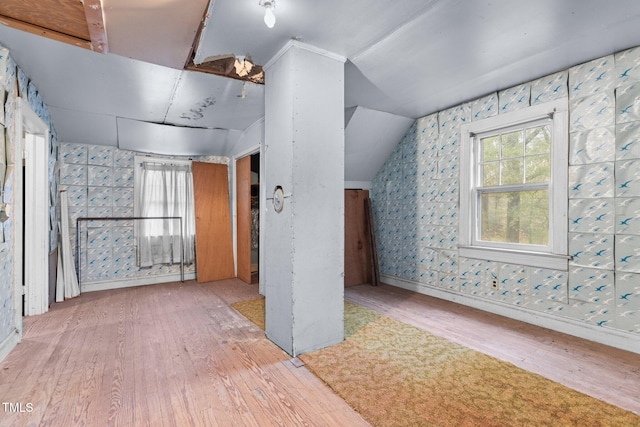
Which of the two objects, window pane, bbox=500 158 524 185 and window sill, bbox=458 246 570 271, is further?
window pane, bbox=500 158 524 185

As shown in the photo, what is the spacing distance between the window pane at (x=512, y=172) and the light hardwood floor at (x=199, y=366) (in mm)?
1457

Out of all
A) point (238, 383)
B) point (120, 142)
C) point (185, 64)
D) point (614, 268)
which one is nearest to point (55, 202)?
point (120, 142)

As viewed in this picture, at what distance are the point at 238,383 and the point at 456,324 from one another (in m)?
2.14

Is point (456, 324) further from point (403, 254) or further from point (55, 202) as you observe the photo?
point (55, 202)

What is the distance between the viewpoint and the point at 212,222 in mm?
5012

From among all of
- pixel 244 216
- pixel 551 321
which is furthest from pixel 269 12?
pixel 551 321

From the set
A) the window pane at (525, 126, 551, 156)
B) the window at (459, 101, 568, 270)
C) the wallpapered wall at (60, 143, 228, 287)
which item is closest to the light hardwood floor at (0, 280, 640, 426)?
the window at (459, 101, 568, 270)

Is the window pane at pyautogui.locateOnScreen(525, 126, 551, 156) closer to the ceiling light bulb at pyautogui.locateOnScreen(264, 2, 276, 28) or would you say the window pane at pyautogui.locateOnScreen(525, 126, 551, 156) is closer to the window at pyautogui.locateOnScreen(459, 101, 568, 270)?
the window at pyautogui.locateOnScreen(459, 101, 568, 270)

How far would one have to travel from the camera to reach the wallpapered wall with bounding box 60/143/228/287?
4281mm

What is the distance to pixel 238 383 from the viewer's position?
1992 mm

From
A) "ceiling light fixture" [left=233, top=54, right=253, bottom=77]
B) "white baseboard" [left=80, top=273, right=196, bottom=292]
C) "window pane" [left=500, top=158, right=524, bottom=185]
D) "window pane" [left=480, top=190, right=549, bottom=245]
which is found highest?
"ceiling light fixture" [left=233, top=54, right=253, bottom=77]

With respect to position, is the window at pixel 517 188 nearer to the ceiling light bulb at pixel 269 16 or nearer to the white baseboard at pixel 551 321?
the white baseboard at pixel 551 321

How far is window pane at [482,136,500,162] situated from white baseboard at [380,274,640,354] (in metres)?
1.61

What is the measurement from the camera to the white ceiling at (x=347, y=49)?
6.60ft
